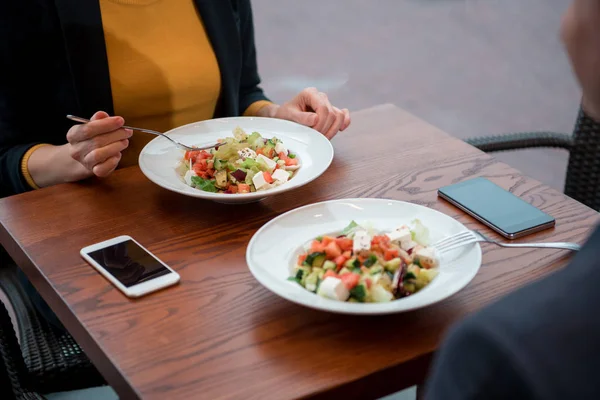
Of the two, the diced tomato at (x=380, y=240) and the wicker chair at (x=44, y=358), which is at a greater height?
the diced tomato at (x=380, y=240)

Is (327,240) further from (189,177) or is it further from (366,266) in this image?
(189,177)

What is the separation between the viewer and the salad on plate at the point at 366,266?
97cm

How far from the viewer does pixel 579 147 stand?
1874 millimetres

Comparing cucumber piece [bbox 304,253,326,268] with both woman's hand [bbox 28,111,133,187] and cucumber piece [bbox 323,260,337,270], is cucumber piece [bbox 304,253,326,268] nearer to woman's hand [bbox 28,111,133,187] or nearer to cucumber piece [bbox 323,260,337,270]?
cucumber piece [bbox 323,260,337,270]

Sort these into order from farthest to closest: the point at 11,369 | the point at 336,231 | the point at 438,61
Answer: the point at 438,61, the point at 11,369, the point at 336,231

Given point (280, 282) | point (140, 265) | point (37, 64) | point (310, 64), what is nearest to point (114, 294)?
point (140, 265)

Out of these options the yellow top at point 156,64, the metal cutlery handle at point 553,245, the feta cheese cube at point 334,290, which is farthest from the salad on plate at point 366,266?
the yellow top at point 156,64

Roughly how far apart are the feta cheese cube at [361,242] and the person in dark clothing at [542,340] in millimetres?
478

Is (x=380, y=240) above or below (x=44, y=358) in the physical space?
above

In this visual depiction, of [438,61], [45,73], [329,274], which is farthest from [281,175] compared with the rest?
[438,61]

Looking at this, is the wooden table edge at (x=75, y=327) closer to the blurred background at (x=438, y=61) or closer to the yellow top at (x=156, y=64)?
the yellow top at (x=156, y=64)

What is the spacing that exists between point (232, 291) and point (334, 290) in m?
0.19

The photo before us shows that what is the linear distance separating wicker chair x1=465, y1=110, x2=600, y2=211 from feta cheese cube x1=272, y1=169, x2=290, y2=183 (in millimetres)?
680

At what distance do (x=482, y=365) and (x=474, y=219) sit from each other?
78 cm
